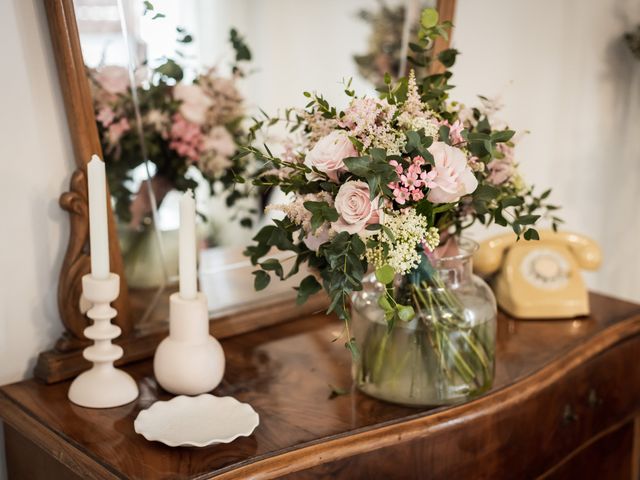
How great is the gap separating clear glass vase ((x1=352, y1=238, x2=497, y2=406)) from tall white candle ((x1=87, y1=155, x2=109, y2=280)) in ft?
1.28

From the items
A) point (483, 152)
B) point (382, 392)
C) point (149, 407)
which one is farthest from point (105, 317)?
point (483, 152)

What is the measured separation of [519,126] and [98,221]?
1.23 m

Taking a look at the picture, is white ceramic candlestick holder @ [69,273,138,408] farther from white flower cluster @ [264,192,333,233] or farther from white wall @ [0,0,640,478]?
white flower cluster @ [264,192,333,233]

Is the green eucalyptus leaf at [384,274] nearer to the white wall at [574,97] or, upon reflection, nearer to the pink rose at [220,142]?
the pink rose at [220,142]

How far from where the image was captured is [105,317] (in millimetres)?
1180

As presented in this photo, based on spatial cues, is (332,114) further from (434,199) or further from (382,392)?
(382,392)

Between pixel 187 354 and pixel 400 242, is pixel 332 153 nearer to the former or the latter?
pixel 400 242

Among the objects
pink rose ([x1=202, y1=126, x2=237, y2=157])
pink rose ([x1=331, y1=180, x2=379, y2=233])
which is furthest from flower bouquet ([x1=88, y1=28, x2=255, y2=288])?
pink rose ([x1=331, y1=180, x2=379, y2=233])

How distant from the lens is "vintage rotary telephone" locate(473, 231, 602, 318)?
1.60 m

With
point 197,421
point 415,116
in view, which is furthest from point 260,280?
point 415,116

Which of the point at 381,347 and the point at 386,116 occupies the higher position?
the point at 386,116

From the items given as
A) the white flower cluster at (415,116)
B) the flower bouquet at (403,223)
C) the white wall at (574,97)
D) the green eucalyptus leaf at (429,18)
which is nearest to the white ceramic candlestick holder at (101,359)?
the flower bouquet at (403,223)

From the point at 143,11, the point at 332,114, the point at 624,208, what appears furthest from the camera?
the point at 624,208

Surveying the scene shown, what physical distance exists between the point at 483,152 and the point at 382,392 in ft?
1.27
